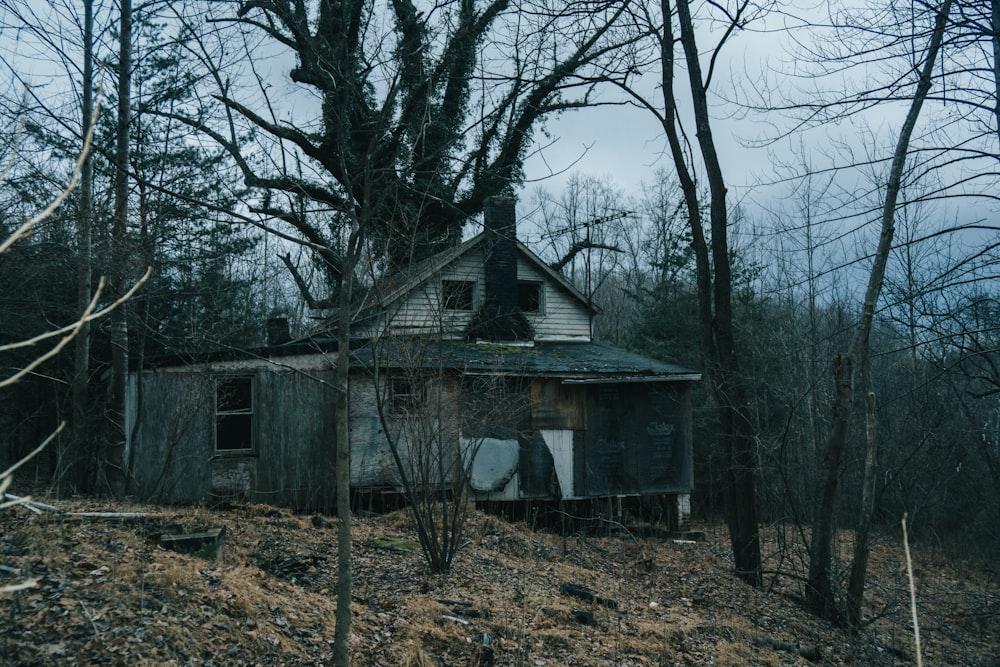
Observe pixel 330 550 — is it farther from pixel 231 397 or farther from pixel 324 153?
pixel 324 153

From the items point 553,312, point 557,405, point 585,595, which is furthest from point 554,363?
point 585,595

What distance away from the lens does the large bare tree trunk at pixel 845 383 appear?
34.5 feet

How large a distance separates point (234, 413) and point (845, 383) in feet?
35.2

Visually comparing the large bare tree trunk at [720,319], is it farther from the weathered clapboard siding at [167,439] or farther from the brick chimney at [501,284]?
the weathered clapboard siding at [167,439]

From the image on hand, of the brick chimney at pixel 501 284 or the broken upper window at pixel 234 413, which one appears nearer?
the broken upper window at pixel 234 413

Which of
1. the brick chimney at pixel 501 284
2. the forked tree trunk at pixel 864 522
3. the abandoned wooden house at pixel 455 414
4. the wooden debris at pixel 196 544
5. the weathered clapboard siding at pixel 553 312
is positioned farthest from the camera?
the weathered clapboard siding at pixel 553 312

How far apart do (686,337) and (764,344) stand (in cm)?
264

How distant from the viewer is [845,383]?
10.9 meters

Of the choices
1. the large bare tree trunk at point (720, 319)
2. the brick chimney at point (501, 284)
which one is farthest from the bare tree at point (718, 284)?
the brick chimney at point (501, 284)

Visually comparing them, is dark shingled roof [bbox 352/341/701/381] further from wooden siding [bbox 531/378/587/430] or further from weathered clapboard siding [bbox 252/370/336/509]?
weathered clapboard siding [bbox 252/370/336/509]

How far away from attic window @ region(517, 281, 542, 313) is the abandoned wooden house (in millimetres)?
1424

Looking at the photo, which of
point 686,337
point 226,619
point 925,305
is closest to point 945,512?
point 686,337

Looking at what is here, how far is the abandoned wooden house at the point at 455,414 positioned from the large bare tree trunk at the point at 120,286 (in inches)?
17.8

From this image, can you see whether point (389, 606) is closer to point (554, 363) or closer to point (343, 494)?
point (343, 494)
